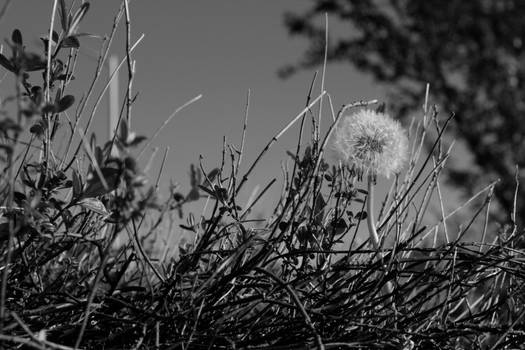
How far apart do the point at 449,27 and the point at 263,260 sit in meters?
8.62

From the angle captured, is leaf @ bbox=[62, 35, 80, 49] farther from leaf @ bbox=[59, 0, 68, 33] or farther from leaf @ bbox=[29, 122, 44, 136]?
leaf @ bbox=[29, 122, 44, 136]

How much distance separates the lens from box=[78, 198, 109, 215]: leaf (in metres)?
0.73

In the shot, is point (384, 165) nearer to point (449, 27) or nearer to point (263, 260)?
point (263, 260)

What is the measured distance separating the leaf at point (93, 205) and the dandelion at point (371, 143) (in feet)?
1.23

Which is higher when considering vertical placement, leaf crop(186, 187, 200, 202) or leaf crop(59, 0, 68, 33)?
leaf crop(59, 0, 68, 33)

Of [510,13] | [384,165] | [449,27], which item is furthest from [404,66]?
[384,165]

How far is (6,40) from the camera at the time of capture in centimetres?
57

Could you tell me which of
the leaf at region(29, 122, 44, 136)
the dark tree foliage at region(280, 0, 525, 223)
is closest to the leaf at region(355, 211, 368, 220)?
the leaf at region(29, 122, 44, 136)

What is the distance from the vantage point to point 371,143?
3.01 feet

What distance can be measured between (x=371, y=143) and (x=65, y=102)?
0.46 metres

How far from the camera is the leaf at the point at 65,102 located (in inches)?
29.1

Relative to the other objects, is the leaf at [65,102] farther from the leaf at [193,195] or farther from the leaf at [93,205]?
the leaf at [193,195]

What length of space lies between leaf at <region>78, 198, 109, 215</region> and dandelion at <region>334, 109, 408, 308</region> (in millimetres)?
374

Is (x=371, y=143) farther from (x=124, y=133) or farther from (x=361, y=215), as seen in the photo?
(x=124, y=133)
